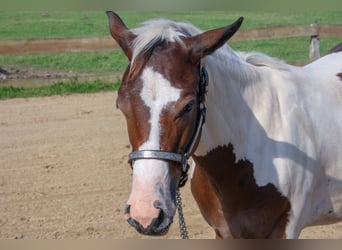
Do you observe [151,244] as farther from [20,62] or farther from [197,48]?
[20,62]

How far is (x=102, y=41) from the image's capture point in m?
10.2

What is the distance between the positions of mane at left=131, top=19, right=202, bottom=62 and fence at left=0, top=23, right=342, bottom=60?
7.56m

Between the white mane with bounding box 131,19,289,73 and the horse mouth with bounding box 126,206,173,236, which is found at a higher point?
the white mane with bounding box 131,19,289,73

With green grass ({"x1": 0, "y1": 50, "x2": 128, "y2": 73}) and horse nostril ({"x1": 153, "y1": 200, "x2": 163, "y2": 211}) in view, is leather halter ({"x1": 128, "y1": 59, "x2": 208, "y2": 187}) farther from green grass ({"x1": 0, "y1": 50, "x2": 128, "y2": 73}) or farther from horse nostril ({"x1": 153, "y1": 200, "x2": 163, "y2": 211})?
green grass ({"x1": 0, "y1": 50, "x2": 128, "y2": 73})

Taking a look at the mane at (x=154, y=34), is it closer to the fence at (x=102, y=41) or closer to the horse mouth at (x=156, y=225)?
the horse mouth at (x=156, y=225)

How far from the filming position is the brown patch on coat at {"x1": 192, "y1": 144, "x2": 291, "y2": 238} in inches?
108

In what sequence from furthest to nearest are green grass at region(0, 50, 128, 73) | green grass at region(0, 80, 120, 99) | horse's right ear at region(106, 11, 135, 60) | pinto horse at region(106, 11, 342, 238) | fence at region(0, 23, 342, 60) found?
green grass at region(0, 50, 128, 73), green grass at region(0, 80, 120, 99), fence at region(0, 23, 342, 60), horse's right ear at region(106, 11, 135, 60), pinto horse at region(106, 11, 342, 238)

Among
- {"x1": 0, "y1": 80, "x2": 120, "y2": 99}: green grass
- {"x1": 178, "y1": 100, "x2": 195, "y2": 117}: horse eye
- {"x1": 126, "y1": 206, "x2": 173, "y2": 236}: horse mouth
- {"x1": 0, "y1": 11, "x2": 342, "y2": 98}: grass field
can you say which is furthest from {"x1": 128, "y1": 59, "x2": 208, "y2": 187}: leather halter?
{"x1": 0, "y1": 11, "x2": 342, "y2": 98}: grass field

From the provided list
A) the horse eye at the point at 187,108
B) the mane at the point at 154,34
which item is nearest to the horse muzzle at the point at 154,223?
the horse eye at the point at 187,108

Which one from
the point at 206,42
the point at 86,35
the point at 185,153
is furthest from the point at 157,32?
the point at 86,35

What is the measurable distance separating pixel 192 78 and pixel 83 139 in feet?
16.9

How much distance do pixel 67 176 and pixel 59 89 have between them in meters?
4.59

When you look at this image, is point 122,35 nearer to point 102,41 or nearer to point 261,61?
point 261,61

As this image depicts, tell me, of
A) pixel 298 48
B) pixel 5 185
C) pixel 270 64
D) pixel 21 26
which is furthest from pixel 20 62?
pixel 270 64
